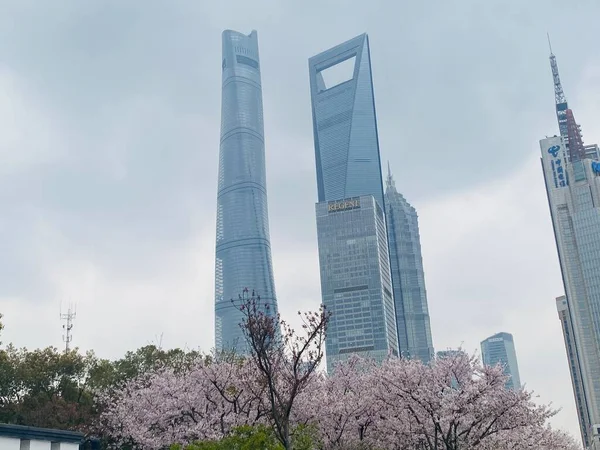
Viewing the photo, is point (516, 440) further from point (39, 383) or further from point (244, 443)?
point (39, 383)

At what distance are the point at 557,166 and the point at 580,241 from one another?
1035 inches

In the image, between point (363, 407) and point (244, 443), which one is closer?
point (244, 443)

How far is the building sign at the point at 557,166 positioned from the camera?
18900 cm

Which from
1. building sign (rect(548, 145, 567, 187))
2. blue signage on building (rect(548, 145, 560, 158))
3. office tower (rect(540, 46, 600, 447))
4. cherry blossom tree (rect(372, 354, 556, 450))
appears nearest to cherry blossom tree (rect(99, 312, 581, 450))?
cherry blossom tree (rect(372, 354, 556, 450))

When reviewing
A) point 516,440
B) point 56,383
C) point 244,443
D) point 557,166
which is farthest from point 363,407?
point 557,166

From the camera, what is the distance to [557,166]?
191m

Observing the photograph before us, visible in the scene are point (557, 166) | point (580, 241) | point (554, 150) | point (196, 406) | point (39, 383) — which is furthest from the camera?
point (554, 150)

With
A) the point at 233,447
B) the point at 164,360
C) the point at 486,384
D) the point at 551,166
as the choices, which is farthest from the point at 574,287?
the point at 233,447

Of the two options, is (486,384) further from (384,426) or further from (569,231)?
(569,231)

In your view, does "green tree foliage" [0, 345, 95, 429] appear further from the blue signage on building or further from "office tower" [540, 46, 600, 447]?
the blue signage on building

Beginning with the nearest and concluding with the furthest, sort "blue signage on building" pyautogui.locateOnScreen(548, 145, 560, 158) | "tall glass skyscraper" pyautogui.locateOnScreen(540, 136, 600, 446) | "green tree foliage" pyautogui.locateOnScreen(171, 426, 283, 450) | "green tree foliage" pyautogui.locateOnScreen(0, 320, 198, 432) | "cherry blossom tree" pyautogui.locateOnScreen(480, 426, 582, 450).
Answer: "green tree foliage" pyautogui.locateOnScreen(171, 426, 283, 450), "cherry blossom tree" pyautogui.locateOnScreen(480, 426, 582, 450), "green tree foliage" pyautogui.locateOnScreen(0, 320, 198, 432), "tall glass skyscraper" pyautogui.locateOnScreen(540, 136, 600, 446), "blue signage on building" pyautogui.locateOnScreen(548, 145, 560, 158)

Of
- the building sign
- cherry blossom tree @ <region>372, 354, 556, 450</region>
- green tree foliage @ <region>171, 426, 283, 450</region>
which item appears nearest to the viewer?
green tree foliage @ <region>171, 426, 283, 450</region>

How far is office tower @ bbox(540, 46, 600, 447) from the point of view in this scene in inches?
6698

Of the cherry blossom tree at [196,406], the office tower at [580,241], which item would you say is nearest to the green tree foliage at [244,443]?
the cherry blossom tree at [196,406]
